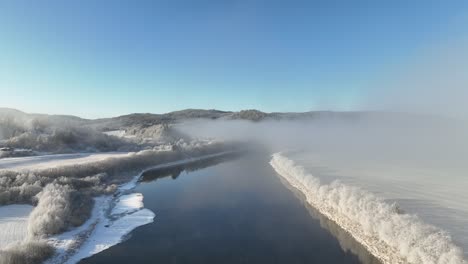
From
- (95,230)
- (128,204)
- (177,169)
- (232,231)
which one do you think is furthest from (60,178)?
(177,169)

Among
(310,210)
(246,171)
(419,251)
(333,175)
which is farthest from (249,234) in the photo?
(246,171)

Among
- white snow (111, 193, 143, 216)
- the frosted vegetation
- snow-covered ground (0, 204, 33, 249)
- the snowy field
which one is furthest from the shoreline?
the snowy field

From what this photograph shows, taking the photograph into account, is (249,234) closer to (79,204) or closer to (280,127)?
(79,204)

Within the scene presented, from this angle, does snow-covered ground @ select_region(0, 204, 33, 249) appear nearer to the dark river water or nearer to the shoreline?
the shoreline

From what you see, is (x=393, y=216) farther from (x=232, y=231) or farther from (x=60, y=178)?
(x=60, y=178)

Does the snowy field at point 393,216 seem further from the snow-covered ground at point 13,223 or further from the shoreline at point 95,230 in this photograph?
the snow-covered ground at point 13,223

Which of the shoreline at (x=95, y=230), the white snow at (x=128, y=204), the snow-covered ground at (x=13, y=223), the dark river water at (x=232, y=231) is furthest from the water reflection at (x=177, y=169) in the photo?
the snow-covered ground at (x=13, y=223)
